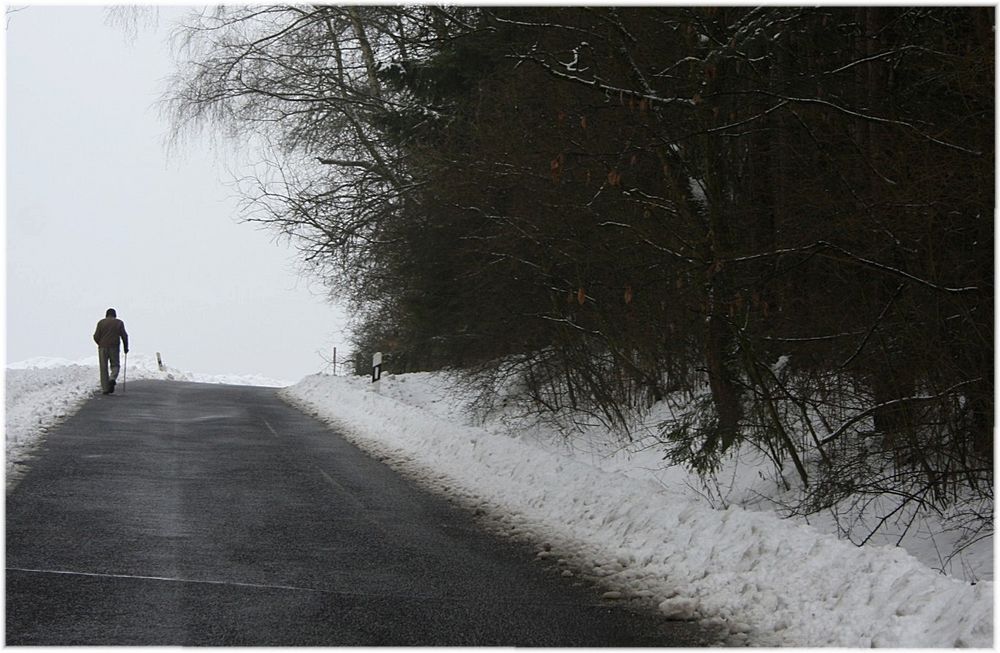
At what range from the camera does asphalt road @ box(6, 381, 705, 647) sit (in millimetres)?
6668

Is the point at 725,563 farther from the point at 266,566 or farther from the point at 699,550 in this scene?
the point at 266,566

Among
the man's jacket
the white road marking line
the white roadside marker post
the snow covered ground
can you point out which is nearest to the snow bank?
the snow covered ground

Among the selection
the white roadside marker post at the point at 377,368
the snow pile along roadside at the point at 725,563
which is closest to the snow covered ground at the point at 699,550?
the snow pile along roadside at the point at 725,563

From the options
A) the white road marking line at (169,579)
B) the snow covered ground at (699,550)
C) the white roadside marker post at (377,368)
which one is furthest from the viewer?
the white roadside marker post at (377,368)

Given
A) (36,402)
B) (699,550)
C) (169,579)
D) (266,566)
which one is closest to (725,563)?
(699,550)

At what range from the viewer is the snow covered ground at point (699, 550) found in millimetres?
6609

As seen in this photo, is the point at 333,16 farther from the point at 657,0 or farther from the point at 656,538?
the point at 656,538

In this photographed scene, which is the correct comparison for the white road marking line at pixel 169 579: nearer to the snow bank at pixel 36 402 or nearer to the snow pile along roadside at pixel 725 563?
the snow pile along roadside at pixel 725 563

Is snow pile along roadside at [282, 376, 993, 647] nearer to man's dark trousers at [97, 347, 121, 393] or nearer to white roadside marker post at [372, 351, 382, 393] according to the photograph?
white roadside marker post at [372, 351, 382, 393]

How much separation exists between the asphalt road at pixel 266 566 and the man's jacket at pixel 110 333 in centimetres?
1128

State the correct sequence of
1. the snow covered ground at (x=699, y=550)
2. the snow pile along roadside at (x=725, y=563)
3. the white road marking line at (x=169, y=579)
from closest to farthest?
the snow pile along roadside at (x=725, y=563), the snow covered ground at (x=699, y=550), the white road marking line at (x=169, y=579)

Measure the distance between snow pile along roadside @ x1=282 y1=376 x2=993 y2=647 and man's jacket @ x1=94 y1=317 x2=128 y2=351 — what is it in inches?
547

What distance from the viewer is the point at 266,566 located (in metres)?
8.36

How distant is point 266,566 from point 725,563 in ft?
10.7
